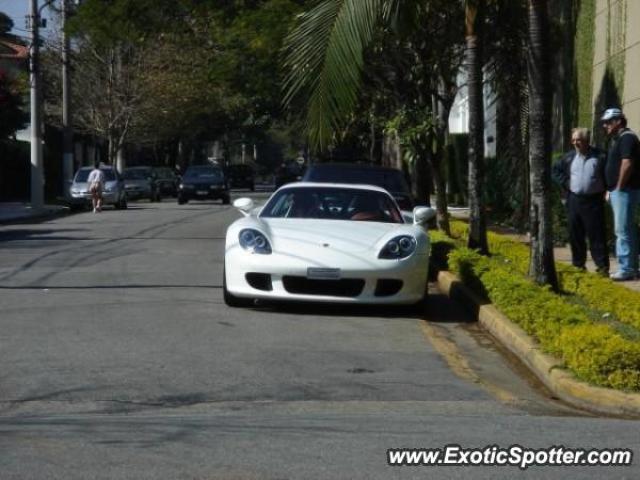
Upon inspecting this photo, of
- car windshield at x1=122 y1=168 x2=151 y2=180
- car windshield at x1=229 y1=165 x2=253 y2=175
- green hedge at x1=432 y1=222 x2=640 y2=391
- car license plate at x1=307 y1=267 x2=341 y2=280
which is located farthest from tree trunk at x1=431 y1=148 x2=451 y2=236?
car windshield at x1=229 y1=165 x2=253 y2=175

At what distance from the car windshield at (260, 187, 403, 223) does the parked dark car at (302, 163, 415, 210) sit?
13.8 ft

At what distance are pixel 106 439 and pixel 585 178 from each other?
29.2 feet

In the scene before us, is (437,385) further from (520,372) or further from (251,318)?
(251,318)

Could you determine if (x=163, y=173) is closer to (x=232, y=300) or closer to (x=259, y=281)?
(x=232, y=300)

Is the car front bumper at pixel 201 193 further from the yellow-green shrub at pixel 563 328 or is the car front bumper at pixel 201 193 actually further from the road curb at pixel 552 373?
the road curb at pixel 552 373

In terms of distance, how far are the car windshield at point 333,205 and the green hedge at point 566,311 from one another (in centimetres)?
120

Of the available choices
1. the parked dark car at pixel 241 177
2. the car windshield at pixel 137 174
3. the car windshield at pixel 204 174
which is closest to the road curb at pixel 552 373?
the car windshield at pixel 204 174

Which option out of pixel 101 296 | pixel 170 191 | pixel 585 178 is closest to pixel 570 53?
pixel 585 178

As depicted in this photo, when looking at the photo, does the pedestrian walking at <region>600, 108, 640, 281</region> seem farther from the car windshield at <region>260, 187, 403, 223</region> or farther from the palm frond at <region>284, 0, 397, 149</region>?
the palm frond at <region>284, 0, 397, 149</region>

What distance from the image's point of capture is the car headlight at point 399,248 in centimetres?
1205

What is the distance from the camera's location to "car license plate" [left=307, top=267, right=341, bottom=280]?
38.7ft

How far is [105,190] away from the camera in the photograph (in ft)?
A: 127

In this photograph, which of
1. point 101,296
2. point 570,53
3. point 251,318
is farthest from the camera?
point 570,53

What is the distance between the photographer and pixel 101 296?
1330cm
